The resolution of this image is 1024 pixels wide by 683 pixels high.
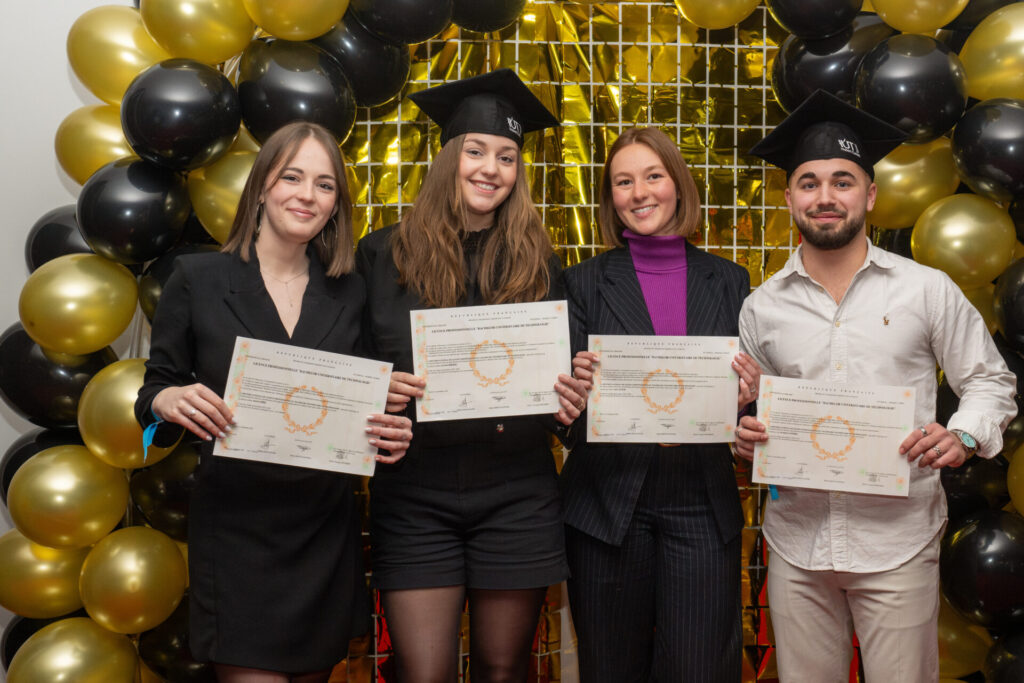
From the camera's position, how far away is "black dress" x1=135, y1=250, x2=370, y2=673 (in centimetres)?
220

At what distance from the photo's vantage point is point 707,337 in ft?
8.13

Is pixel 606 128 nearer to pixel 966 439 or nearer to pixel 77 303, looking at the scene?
pixel 966 439

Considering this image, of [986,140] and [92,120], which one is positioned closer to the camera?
[986,140]

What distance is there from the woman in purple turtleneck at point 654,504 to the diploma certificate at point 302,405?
0.67 metres

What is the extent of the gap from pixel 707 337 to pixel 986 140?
1.16m

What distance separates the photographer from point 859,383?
7.89 ft

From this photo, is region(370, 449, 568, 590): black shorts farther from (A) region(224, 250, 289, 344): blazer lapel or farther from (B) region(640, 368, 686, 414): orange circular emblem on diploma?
(A) region(224, 250, 289, 344): blazer lapel

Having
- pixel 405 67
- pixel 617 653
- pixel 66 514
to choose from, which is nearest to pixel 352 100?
pixel 405 67

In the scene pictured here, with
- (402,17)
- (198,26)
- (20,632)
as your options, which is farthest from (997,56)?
(20,632)

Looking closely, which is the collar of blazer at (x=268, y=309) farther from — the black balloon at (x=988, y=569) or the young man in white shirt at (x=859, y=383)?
the black balloon at (x=988, y=569)

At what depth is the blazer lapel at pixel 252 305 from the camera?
2.22 m

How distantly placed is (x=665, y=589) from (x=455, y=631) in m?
0.65

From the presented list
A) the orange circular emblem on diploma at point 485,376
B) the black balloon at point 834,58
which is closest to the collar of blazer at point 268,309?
the orange circular emblem on diploma at point 485,376

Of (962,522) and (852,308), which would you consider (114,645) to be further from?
(962,522)
